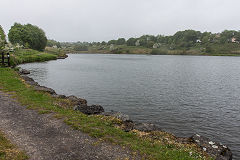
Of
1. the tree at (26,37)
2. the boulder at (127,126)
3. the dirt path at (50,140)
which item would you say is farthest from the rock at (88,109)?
the tree at (26,37)

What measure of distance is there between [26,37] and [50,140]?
14160 centimetres

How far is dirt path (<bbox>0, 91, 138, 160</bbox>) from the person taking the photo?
11695 mm

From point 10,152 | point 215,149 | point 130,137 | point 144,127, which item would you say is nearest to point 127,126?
point 144,127

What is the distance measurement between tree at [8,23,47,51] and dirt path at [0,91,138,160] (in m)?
128

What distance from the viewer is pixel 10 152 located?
1121 cm

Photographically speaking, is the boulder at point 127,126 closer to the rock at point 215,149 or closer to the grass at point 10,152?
the rock at point 215,149

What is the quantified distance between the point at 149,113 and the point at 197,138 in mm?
10982

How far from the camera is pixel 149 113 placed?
88.5 feet

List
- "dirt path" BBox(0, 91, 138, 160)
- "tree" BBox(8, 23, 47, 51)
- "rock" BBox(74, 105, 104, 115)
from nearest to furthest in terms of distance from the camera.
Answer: "dirt path" BBox(0, 91, 138, 160)
"rock" BBox(74, 105, 104, 115)
"tree" BBox(8, 23, 47, 51)

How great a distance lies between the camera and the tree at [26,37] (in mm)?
129000

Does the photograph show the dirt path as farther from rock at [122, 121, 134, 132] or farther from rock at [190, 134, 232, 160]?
rock at [190, 134, 232, 160]

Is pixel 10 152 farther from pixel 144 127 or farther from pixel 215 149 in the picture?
pixel 215 149

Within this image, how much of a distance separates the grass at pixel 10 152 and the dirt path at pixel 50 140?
16.0 inches

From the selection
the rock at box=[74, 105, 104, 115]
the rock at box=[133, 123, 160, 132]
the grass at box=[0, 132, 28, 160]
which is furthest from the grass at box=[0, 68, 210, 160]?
the grass at box=[0, 132, 28, 160]
